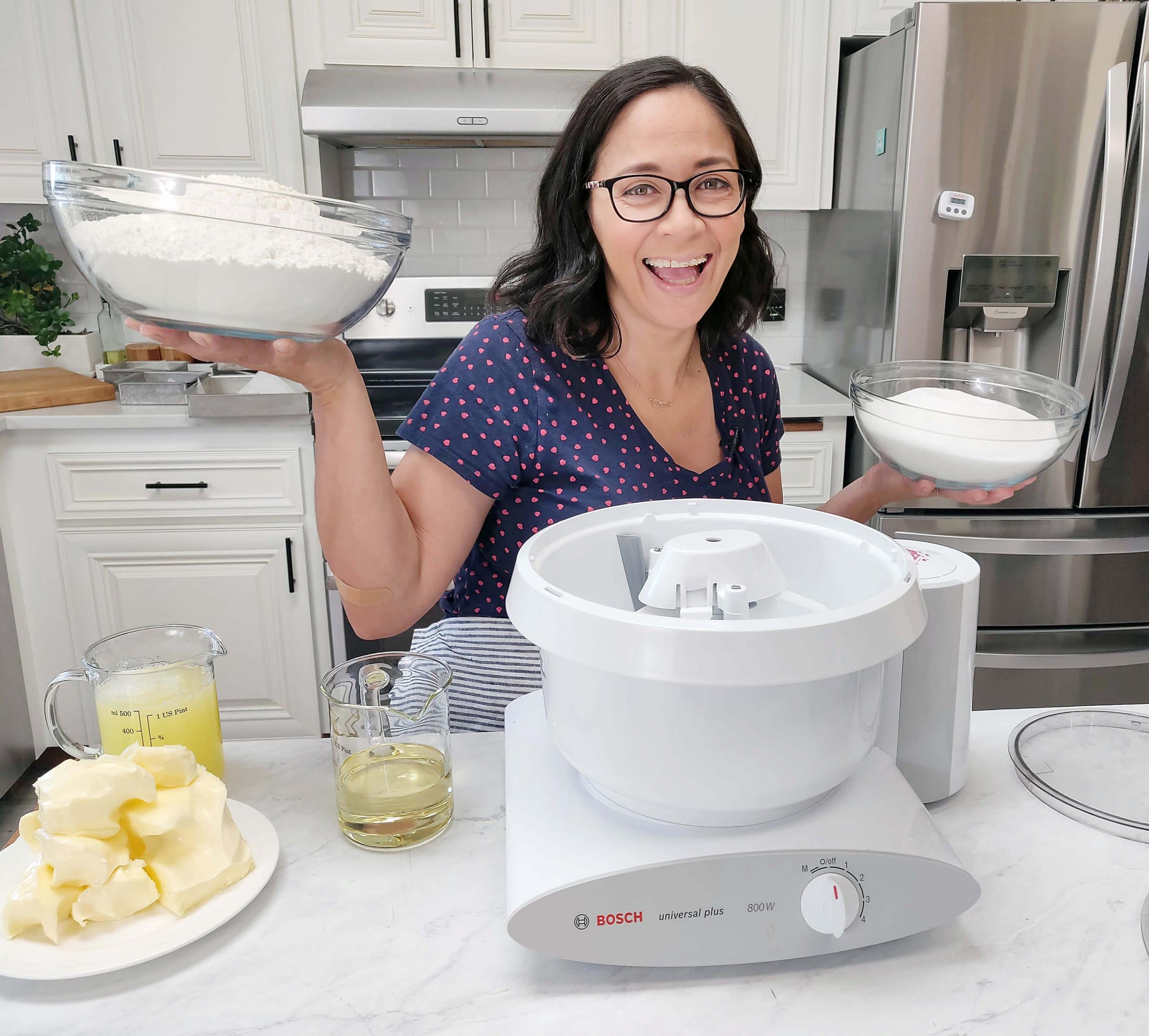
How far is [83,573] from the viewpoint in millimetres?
2141

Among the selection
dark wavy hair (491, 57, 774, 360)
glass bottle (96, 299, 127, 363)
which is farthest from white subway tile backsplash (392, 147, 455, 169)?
dark wavy hair (491, 57, 774, 360)

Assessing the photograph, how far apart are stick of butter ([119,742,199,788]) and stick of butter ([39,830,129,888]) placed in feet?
0.17

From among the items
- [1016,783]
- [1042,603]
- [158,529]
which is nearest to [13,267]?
[158,529]

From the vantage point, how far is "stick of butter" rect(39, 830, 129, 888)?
22.4 inches

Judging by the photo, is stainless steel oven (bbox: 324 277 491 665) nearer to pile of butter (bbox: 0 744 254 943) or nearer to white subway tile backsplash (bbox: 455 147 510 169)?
white subway tile backsplash (bbox: 455 147 510 169)

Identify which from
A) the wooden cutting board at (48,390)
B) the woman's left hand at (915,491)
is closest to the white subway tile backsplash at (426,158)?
the wooden cutting board at (48,390)

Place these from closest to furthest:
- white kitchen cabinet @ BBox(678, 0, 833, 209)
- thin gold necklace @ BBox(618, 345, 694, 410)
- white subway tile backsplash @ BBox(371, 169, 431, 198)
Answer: thin gold necklace @ BBox(618, 345, 694, 410) < white kitchen cabinet @ BBox(678, 0, 833, 209) < white subway tile backsplash @ BBox(371, 169, 431, 198)

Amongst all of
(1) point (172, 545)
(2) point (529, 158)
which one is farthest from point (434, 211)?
(1) point (172, 545)

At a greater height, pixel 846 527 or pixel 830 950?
pixel 846 527

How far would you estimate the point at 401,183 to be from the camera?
2.61 meters

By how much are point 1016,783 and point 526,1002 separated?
18.8 inches

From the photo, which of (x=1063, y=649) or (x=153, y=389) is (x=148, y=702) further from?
(x=1063, y=649)

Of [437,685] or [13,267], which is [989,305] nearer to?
[437,685]

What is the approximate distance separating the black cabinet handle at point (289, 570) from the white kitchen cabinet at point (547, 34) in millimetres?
1251
